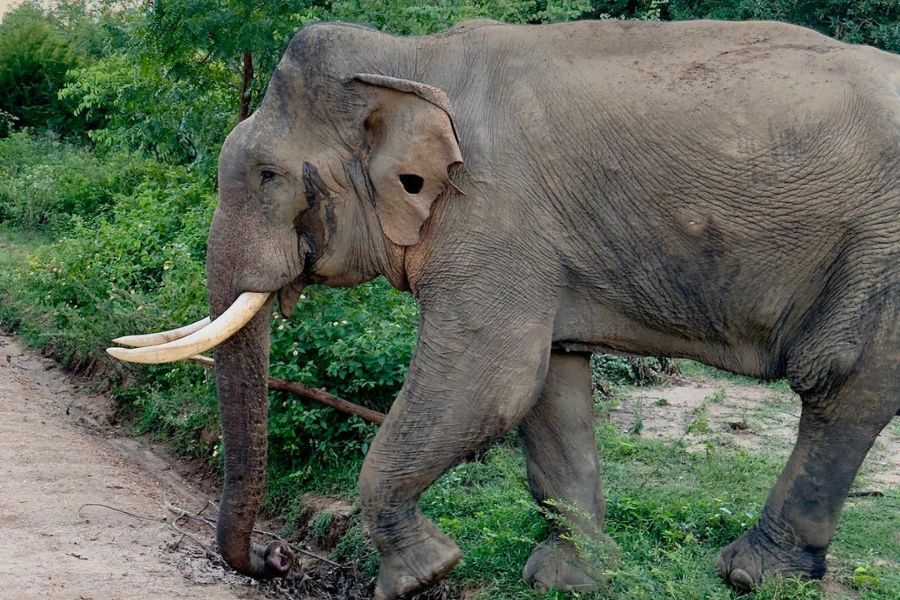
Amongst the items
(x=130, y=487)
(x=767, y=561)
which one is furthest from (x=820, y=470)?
(x=130, y=487)

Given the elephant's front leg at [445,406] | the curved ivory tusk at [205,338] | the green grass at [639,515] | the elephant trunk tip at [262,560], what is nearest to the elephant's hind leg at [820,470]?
the green grass at [639,515]

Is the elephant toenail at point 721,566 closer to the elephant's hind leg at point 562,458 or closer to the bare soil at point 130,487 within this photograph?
the elephant's hind leg at point 562,458

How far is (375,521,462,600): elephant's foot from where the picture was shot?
4.77m

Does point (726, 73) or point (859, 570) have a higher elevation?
point (726, 73)

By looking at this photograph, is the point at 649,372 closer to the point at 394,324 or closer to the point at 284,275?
the point at 394,324

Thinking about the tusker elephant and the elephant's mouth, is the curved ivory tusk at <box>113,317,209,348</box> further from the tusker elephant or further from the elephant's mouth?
the elephant's mouth

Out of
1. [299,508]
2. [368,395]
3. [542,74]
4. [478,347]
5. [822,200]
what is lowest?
[299,508]

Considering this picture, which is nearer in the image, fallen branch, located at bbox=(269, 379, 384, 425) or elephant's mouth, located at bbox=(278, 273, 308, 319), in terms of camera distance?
elephant's mouth, located at bbox=(278, 273, 308, 319)

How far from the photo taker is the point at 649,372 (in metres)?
8.55

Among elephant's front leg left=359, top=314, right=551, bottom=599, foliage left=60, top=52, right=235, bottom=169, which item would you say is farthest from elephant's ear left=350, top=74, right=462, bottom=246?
foliage left=60, top=52, right=235, bottom=169

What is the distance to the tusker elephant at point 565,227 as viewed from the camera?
4484mm

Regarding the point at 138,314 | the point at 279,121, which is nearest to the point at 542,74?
the point at 279,121

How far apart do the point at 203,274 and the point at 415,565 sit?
3761mm

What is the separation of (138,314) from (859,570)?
539 cm
